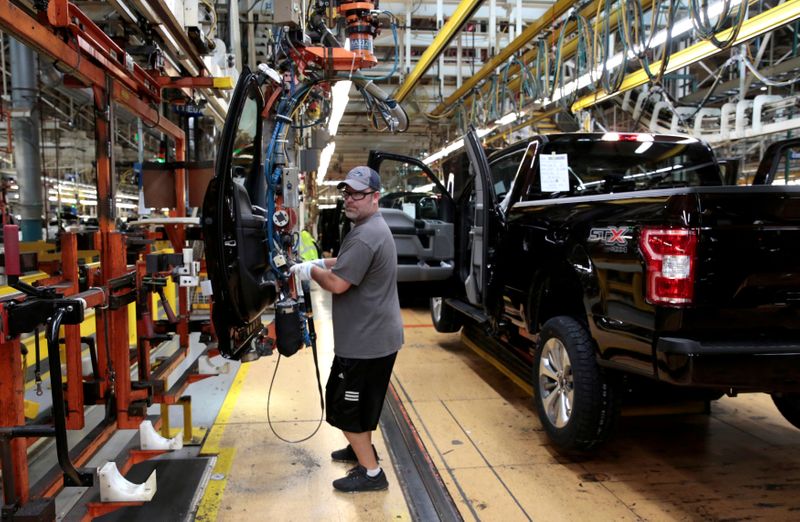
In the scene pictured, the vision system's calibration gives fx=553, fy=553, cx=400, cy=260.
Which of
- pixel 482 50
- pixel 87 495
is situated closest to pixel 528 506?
pixel 87 495

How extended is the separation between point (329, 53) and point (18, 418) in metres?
2.30

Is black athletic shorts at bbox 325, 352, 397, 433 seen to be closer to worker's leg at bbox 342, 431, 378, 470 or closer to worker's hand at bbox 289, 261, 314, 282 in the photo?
worker's leg at bbox 342, 431, 378, 470

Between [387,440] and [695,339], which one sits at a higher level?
[695,339]

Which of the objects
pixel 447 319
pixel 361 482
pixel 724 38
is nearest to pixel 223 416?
pixel 361 482

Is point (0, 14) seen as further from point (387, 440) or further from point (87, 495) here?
point (387, 440)

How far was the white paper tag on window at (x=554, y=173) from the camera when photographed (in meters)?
4.05

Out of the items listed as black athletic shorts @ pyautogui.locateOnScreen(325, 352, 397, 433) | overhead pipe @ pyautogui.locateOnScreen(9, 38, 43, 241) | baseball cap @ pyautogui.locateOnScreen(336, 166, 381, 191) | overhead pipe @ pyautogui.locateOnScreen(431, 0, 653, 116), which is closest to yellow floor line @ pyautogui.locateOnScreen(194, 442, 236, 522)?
black athletic shorts @ pyautogui.locateOnScreen(325, 352, 397, 433)

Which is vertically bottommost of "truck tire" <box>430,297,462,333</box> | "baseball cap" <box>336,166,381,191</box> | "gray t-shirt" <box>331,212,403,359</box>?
"truck tire" <box>430,297,462,333</box>

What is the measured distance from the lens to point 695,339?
2.43m

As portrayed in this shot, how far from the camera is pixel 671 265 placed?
2406 millimetres

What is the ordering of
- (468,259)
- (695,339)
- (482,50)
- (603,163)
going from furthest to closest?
(482,50) → (468,259) → (603,163) → (695,339)

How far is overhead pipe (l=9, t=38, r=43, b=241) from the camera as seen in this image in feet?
19.6

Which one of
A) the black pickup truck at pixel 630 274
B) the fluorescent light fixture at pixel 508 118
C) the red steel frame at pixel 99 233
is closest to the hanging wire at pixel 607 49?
the black pickup truck at pixel 630 274

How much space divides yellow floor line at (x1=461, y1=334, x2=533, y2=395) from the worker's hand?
2197mm
